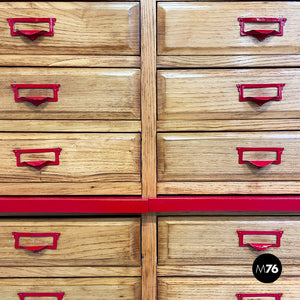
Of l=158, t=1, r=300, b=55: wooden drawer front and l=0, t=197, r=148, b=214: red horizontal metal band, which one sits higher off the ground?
l=158, t=1, r=300, b=55: wooden drawer front

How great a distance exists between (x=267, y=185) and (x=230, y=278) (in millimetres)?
314

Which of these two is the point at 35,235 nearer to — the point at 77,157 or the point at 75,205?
the point at 75,205

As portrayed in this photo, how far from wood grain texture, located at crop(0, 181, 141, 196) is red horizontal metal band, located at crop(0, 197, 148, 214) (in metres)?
0.03

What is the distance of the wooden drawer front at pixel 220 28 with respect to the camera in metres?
0.91

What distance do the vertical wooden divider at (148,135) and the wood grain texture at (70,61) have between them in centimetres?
4

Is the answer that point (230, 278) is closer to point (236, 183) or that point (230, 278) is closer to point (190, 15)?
point (236, 183)

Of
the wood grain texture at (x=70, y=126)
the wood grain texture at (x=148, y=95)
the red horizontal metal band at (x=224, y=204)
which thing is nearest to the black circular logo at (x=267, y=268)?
the red horizontal metal band at (x=224, y=204)

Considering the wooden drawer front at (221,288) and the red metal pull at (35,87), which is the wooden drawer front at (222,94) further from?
the wooden drawer front at (221,288)

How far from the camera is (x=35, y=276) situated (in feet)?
3.22

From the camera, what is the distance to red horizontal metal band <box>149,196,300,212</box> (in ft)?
3.11

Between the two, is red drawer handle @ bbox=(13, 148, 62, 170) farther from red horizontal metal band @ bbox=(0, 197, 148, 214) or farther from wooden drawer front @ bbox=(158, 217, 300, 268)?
wooden drawer front @ bbox=(158, 217, 300, 268)

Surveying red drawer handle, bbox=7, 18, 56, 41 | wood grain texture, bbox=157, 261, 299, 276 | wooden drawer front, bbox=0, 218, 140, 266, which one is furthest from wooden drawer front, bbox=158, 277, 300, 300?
red drawer handle, bbox=7, 18, 56, 41

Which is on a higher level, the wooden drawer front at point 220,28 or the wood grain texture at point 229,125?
the wooden drawer front at point 220,28

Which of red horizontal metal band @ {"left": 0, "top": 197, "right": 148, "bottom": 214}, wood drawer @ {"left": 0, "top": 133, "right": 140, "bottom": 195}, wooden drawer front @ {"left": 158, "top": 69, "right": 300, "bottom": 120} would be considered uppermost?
wooden drawer front @ {"left": 158, "top": 69, "right": 300, "bottom": 120}
